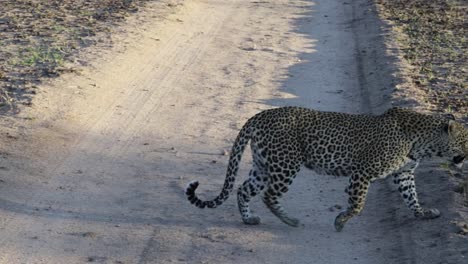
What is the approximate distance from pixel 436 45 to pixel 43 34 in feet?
23.7

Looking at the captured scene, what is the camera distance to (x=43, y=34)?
16.1m

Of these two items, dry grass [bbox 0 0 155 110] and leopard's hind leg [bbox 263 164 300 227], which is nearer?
leopard's hind leg [bbox 263 164 300 227]

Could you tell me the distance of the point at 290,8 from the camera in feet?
72.8

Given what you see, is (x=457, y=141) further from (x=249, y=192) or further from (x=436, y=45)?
(x=436, y=45)

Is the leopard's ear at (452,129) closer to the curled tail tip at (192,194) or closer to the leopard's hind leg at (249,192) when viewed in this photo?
the leopard's hind leg at (249,192)

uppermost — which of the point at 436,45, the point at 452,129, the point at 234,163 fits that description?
the point at 452,129

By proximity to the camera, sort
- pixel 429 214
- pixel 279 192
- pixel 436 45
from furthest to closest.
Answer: pixel 436 45, pixel 429 214, pixel 279 192

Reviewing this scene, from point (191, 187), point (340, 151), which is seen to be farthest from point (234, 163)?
point (340, 151)

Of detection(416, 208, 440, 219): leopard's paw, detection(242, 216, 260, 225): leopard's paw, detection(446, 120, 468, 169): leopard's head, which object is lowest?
detection(242, 216, 260, 225): leopard's paw

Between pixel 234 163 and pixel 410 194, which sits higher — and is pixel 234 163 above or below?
above

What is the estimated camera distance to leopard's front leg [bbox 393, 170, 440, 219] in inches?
348

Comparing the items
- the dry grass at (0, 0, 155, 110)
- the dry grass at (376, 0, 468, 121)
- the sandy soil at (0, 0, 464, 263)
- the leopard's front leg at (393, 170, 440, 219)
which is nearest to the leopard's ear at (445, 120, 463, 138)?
the leopard's front leg at (393, 170, 440, 219)

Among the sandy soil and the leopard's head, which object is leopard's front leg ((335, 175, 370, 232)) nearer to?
the sandy soil

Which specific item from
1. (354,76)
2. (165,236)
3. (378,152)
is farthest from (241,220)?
(354,76)
